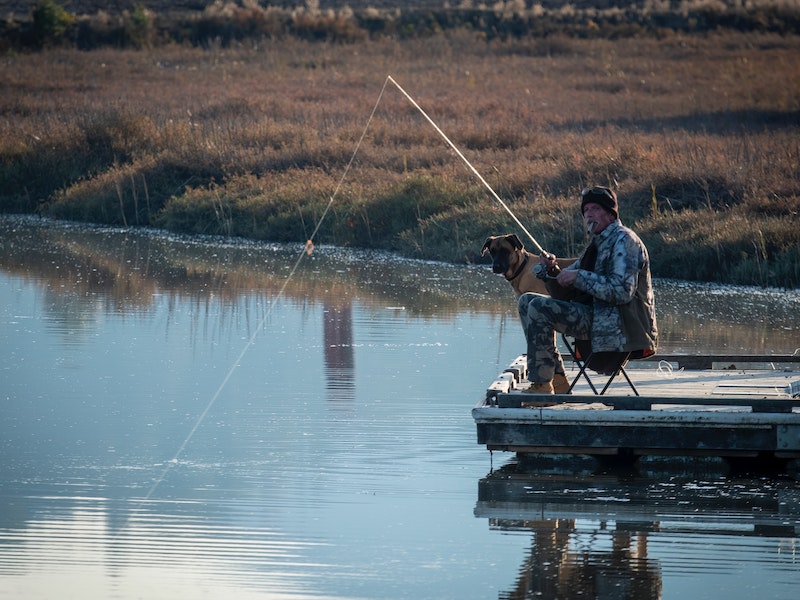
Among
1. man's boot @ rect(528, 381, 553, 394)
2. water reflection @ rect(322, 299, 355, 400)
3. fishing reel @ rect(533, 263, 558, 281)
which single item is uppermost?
fishing reel @ rect(533, 263, 558, 281)

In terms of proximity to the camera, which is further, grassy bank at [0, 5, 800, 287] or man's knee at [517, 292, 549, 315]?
grassy bank at [0, 5, 800, 287]

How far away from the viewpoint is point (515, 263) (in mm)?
9797

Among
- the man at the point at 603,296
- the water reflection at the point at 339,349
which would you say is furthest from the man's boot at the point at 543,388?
the water reflection at the point at 339,349

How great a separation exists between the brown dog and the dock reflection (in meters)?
1.63

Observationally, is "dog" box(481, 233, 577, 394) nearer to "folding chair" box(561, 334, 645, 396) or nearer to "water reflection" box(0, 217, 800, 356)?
"folding chair" box(561, 334, 645, 396)

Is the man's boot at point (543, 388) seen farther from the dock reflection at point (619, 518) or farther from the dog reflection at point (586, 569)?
the dog reflection at point (586, 569)

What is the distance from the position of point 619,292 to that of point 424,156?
13476 mm

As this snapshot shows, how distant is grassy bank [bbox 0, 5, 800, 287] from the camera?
17.2 m

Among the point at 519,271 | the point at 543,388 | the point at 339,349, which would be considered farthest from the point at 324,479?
the point at 339,349

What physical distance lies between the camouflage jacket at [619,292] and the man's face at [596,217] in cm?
3

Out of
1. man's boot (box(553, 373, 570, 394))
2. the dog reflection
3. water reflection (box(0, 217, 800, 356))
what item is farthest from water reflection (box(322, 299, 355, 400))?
the dog reflection

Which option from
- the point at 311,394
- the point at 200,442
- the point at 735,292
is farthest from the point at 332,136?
the point at 200,442

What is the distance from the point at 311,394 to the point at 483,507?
291cm

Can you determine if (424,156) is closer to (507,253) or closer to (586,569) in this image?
(507,253)
